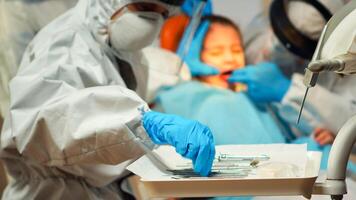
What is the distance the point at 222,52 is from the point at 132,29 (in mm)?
1014

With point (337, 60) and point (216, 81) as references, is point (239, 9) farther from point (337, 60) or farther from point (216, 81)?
point (337, 60)

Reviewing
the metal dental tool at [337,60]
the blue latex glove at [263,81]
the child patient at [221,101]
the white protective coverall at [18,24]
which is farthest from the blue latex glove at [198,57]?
the metal dental tool at [337,60]

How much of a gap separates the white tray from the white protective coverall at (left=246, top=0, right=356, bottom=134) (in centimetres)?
110

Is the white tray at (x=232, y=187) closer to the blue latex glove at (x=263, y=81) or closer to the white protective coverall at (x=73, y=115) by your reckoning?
the white protective coverall at (x=73, y=115)

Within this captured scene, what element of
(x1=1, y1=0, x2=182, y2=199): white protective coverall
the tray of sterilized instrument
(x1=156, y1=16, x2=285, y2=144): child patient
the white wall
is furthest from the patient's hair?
the tray of sterilized instrument

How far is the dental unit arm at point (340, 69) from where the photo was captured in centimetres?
82

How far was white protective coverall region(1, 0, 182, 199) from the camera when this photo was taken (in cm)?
108

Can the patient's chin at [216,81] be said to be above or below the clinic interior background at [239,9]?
below

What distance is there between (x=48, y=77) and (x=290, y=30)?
1.15m

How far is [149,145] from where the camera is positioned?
1.07 metres

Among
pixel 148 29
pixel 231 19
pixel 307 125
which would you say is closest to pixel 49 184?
pixel 148 29

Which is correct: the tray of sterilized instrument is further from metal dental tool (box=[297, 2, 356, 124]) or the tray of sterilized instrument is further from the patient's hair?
the patient's hair

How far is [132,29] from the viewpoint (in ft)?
4.70

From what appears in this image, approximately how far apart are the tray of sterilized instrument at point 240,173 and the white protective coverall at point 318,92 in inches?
36.3
